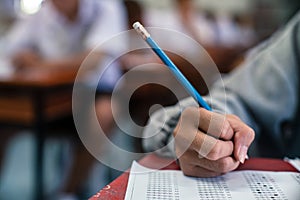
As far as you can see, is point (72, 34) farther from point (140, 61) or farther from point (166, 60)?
point (166, 60)

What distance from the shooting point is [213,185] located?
406mm

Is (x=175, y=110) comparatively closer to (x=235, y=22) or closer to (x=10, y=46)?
(x=10, y=46)

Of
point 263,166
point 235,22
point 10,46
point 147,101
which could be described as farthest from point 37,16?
point 235,22

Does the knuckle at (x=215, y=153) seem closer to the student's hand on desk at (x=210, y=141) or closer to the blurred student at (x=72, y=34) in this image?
the student's hand on desk at (x=210, y=141)

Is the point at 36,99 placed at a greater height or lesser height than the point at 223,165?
greater

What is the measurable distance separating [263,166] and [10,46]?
1566 millimetres

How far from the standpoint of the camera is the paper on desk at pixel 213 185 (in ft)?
1.23

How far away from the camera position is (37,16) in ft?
5.89

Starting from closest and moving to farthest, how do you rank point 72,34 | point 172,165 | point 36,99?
point 172,165 < point 36,99 < point 72,34

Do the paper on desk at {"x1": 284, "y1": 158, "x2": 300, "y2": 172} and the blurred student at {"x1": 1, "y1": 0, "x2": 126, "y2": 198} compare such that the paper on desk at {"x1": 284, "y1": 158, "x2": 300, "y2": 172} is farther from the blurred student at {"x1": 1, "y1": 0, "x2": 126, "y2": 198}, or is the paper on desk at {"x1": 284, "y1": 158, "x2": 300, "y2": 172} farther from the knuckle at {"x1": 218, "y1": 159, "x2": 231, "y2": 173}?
the blurred student at {"x1": 1, "y1": 0, "x2": 126, "y2": 198}

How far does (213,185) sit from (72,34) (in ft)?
4.78

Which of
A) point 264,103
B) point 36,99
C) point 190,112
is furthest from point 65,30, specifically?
point 190,112

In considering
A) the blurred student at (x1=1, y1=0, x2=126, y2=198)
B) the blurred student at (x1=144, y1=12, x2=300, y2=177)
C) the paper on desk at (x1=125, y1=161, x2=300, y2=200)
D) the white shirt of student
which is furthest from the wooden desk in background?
the paper on desk at (x1=125, y1=161, x2=300, y2=200)

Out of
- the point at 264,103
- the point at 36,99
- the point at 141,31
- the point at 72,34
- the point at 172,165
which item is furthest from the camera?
the point at 72,34
